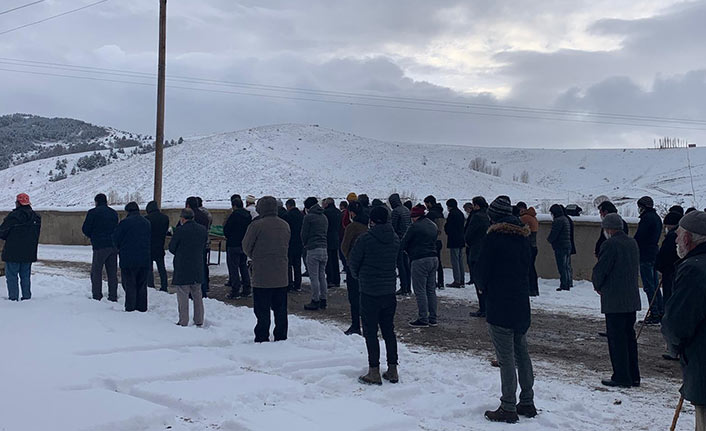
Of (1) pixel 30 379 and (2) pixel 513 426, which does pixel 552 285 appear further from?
(1) pixel 30 379

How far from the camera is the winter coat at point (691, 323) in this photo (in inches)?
174

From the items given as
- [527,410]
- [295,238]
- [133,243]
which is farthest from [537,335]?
[133,243]

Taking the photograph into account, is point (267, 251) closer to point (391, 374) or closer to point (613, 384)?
point (391, 374)

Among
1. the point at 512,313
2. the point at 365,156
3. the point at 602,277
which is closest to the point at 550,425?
the point at 512,313

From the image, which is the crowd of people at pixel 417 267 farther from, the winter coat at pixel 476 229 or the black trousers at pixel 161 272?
the black trousers at pixel 161 272

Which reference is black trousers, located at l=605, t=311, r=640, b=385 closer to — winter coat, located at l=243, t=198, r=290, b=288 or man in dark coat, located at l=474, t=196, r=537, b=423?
man in dark coat, located at l=474, t=196, r=537, b=423

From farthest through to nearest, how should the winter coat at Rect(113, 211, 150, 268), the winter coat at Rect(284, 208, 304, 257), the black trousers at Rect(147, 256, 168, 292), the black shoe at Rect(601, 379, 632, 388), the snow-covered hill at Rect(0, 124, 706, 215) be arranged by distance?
the snow-covered hill at Rect(0, 124, 706, 215), the winter coat at Rect(284, 208, 304, 257), the black trousers at Rect(147, 256, 168, 292), the winter coat at Rect(113, 211, 150, 268), the black shoe at Rect(601, 379, 632, 388)

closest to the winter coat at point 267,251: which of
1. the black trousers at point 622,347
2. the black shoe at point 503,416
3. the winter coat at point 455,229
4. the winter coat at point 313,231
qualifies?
the winter coat at point 313,231

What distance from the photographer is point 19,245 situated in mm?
11234

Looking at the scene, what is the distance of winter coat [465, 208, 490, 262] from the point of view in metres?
12.7

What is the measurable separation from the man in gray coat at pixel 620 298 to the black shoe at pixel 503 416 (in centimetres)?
209

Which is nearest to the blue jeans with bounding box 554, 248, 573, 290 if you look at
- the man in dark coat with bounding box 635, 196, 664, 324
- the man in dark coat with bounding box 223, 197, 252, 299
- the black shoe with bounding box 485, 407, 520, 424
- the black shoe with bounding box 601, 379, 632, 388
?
the man in dark coat with bounding box 635, 196, 664, 324

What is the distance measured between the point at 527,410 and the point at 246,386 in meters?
2.88

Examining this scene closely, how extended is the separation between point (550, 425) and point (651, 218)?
643 centimetres
